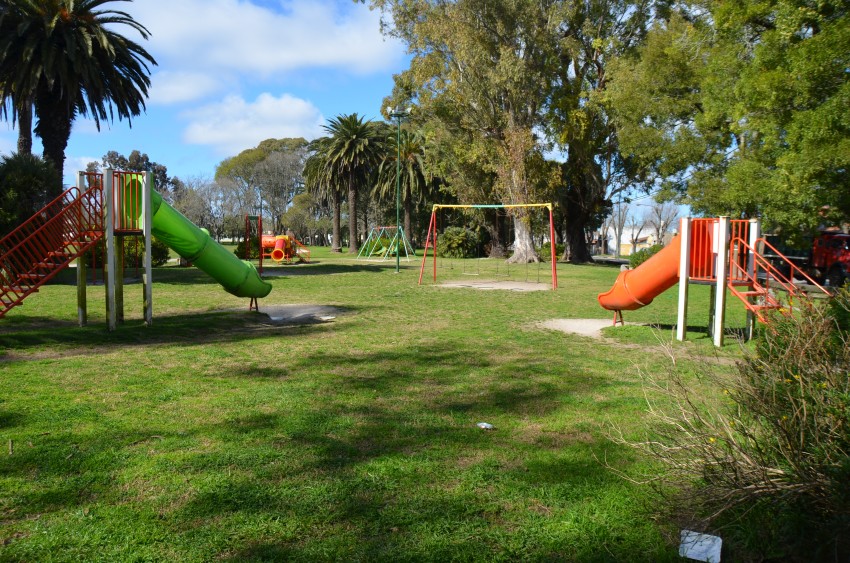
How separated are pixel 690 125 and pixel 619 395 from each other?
22.7 meters

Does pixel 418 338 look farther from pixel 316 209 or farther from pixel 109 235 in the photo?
pixel 316 209

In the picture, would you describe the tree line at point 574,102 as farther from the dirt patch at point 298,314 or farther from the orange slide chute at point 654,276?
the dirt patch at point 298,314

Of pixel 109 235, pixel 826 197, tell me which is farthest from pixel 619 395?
pixel 826 197

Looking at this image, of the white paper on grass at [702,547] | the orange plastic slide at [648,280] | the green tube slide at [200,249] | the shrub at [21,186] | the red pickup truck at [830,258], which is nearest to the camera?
the white paper on grass at [702,547]

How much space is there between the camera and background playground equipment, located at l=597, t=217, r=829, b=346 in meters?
10.7

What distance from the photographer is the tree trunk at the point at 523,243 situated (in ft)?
127

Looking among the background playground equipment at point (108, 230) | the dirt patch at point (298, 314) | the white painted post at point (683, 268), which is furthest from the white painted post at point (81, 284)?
the white painted post at point (683, 268)

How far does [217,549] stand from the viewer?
3.59 m

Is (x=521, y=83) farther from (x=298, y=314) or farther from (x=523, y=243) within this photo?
(x=298, y=314)

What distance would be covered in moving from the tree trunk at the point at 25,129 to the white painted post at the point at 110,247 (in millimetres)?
17609

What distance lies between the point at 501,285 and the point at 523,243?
53.7 feet

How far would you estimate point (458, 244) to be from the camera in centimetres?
4903

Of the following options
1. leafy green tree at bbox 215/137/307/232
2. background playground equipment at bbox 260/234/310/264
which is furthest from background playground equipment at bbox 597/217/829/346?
leafy green tree at bbox 215/137/307/232

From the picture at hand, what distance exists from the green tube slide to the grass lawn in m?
2.30
